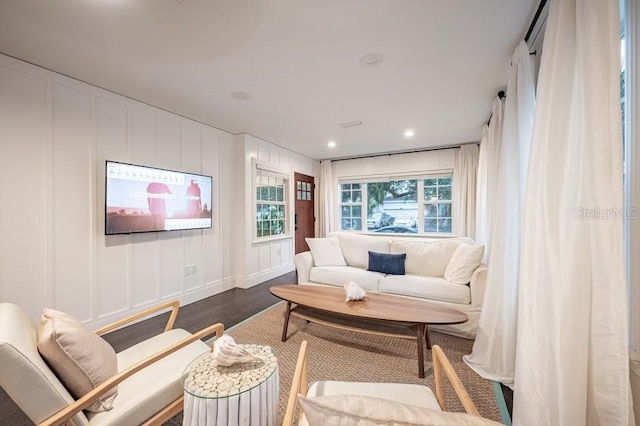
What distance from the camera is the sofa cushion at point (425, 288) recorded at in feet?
8.48

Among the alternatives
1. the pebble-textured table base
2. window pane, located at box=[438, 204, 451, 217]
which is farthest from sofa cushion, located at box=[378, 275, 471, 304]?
window pane, located at box=[438, 204, 451, 217]

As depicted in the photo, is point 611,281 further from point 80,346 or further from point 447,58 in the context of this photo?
point 80,346

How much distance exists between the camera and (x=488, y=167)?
9.55 ft

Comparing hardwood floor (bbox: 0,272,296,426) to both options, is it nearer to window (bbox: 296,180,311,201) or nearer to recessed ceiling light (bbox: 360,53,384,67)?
window (bbox: 296,180,311,201)

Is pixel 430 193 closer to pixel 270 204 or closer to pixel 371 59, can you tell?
pixel 270 204

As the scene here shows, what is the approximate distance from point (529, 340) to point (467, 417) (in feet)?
3.03

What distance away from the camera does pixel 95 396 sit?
3.28ft

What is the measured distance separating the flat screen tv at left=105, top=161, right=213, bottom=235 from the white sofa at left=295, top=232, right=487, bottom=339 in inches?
62.4

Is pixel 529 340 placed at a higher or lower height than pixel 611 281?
lower

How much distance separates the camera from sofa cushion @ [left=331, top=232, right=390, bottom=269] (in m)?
3.57

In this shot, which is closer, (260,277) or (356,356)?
(356,356)

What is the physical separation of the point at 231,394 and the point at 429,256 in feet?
9.03

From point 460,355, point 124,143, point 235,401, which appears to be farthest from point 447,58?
point 124,143

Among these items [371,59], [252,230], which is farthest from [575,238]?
[252,230]
